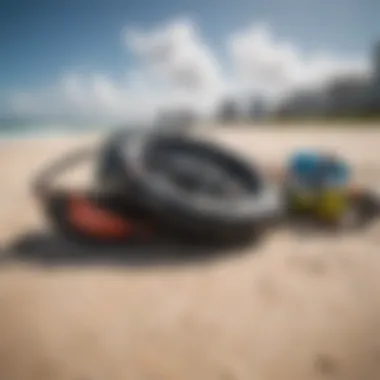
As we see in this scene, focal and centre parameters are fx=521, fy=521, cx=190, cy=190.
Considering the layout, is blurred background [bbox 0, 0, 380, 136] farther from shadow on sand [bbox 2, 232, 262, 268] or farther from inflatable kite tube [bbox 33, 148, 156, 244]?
shadow on sand [bbox 2, 232, 262, 268]

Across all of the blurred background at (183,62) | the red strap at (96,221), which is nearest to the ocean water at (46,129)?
the blurred background at (183,62)

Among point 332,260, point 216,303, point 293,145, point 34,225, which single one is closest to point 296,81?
point 293,145

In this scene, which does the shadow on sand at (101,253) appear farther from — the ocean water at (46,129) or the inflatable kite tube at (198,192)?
the ocean water at (46,129)

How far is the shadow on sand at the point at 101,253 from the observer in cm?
110

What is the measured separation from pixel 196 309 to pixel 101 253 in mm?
244

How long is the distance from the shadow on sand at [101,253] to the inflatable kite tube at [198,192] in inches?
1.7

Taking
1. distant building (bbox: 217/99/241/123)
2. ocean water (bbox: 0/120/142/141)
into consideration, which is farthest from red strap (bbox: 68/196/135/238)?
distant building (bbox: 217/99/241/123)

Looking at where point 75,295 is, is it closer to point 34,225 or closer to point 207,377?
point 34,225

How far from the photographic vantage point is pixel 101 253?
1.13 metres

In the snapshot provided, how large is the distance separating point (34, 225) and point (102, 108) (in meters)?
0.29

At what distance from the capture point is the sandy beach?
977 mm

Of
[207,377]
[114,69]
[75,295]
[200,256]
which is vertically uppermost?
[114,69]

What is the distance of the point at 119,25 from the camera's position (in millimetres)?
1151

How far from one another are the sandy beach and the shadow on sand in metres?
0.01
